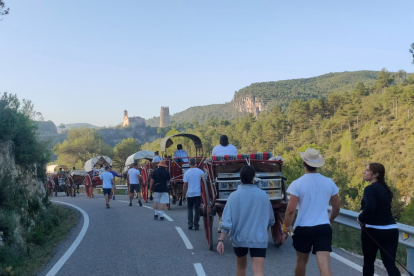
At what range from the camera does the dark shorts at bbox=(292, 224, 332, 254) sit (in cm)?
475

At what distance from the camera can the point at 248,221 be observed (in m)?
4.88

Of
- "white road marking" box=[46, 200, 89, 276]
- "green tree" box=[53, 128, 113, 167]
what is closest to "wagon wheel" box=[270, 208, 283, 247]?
"white road marking" box=[46, 200, 89, 276]

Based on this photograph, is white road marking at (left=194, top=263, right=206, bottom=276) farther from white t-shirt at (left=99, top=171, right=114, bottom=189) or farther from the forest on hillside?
the forest on hillside

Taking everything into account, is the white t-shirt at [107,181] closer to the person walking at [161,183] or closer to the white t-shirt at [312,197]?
the person walking at [161,183]

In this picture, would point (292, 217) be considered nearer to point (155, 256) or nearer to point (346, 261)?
point (346, 261)

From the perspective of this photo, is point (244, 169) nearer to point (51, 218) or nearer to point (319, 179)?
point (319, 179)

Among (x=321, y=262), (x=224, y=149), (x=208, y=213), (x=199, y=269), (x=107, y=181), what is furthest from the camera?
(x=107, y=181)

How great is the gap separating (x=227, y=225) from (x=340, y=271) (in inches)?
114

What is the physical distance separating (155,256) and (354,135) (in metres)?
87.8

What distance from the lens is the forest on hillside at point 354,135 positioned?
64.4 meters

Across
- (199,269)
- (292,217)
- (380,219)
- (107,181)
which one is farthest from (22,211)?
(380,219)

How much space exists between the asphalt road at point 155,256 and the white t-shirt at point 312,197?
219cm

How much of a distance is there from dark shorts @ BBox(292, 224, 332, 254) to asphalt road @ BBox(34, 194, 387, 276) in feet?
6.68

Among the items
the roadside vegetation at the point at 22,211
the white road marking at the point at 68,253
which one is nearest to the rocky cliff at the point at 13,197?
the roadside vegetation at the point at 22,211
